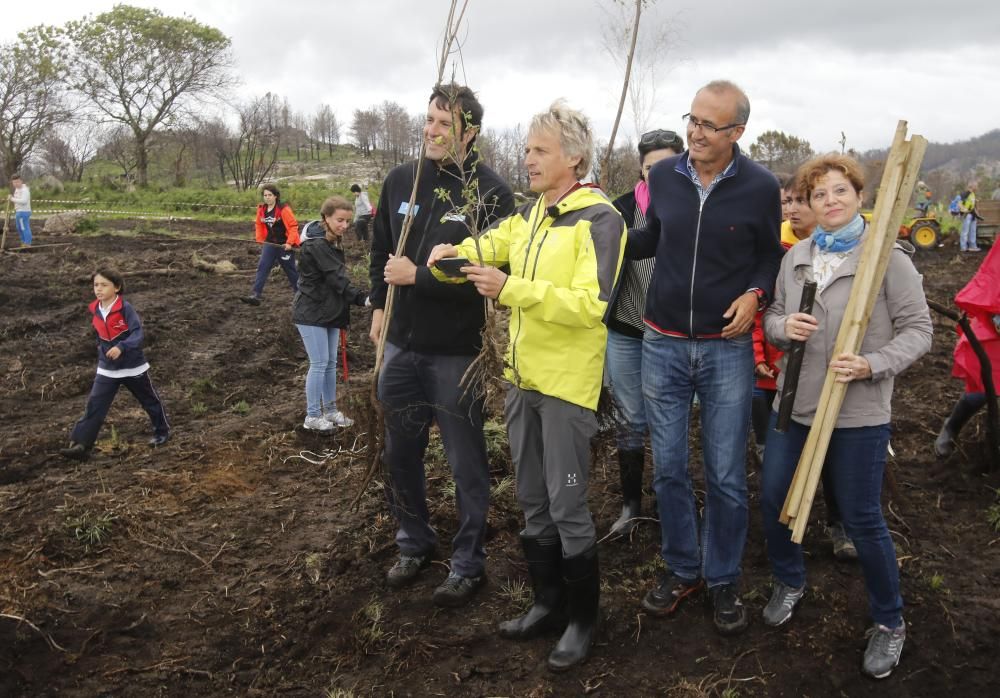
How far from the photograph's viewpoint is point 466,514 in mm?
3410

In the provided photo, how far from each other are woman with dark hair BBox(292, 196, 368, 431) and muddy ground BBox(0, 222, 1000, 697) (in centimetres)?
27

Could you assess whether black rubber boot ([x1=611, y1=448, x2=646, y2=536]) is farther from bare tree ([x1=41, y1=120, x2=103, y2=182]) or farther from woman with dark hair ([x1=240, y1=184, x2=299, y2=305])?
bare tree ([x1=41, y1=120, x2=103, y2=182])

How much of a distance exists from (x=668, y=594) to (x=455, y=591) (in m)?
0.92

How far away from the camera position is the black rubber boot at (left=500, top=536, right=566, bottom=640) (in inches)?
121

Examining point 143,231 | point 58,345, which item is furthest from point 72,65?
point 58,345

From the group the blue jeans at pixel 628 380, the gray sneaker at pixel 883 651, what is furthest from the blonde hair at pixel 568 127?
the gray sneaker at pixel 883 651

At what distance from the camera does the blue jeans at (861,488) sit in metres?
2.73

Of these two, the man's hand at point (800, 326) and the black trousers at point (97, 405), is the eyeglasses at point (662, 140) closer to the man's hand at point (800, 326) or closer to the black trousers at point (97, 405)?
the man's hand at point (800, 326)

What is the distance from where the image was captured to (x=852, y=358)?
8.55 feet

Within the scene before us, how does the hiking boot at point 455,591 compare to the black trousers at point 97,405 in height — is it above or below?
below

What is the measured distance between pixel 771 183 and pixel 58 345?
808cm

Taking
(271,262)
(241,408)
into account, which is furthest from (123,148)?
(241,408)

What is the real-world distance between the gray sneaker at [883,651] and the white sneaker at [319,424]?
3911 mm

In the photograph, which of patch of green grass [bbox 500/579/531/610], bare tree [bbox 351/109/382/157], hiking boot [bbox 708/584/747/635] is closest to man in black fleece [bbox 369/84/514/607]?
patch of green grass [bbox 500/579/531/610]
